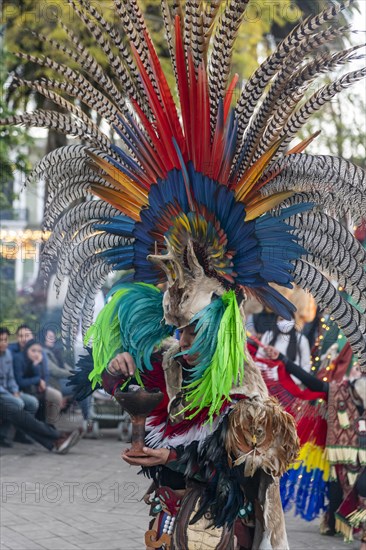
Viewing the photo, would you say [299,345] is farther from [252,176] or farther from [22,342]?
[252,176]

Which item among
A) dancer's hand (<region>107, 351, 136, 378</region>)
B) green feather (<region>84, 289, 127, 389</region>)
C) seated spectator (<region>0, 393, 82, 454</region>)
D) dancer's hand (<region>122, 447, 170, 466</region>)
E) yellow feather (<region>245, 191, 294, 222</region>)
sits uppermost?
yellow feather (<region>245, 191, 294, 222</region>)

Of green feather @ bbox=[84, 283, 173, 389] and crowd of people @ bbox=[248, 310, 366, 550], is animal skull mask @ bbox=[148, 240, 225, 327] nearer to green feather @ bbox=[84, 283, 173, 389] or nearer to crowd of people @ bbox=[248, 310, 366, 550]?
green feather @ bbox=[84, 283, 173, 389]

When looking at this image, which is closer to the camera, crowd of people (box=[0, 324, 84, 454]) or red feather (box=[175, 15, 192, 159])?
red feather (box=[175, 15, 192, 159])

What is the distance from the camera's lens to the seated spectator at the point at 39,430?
32.5ft

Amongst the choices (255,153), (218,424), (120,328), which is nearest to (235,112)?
(255,153)

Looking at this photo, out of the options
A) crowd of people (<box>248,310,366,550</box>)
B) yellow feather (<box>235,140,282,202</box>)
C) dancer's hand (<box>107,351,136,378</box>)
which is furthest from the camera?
crowd of people (<box>248,310,366,550</box>)

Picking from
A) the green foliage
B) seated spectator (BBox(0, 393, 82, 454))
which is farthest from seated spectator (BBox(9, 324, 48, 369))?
the green foliage

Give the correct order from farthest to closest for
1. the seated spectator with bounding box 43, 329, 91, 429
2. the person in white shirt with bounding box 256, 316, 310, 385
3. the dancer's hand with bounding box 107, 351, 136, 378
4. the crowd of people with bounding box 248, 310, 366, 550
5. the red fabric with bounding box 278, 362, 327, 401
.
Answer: the seated spectator with bounding box 43, 329, 91, 429 < the person in white shirt with bounding box 256, 316, 310, 385 < the crowd of people with bounding box 248, 310, 366, 550 < the red fabric with bounding box 278, 362, 327, 401 < the dancer's hand with bounding box 107, 351, 136, 378

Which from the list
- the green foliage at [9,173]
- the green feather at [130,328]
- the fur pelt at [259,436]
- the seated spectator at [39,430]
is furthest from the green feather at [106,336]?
the seated spectator at [39,430]

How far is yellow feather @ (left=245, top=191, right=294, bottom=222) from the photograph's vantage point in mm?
3503

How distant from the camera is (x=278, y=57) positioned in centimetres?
353

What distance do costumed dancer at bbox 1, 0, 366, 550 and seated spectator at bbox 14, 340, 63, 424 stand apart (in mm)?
6255

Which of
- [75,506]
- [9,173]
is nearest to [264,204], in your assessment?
[75,506]

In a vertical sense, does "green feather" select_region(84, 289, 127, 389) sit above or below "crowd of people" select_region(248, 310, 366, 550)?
above
